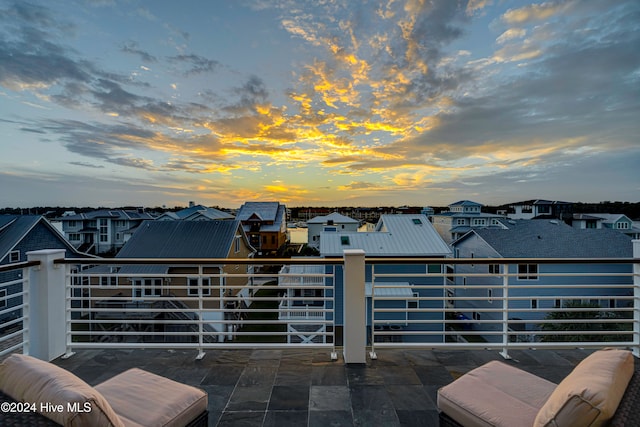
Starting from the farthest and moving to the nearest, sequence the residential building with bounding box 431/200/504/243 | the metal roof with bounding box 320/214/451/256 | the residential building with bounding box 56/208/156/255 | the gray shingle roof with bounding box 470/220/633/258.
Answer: the residential building with bounding box 431/200/504/243
the residential building with bounding box 56/208/156/255
the gray shingle roof with bounding box 470/220/633/258
the metal roof with bounding box 320/214/451/256

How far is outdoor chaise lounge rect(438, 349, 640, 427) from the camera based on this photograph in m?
1.04

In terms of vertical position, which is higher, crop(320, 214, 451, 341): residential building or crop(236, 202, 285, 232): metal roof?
crop(236, 202, 285, 232): metal roof

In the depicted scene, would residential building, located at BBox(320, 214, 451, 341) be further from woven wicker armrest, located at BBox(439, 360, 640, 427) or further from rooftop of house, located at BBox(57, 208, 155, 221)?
rooftop of house, located at BBox(57, 208, 155, 221)

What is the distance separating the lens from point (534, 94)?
680 cm

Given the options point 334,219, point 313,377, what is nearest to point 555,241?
point 313,377

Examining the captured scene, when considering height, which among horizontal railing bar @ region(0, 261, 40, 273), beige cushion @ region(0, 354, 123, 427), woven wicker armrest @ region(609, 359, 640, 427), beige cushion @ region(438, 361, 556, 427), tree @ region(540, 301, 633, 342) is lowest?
tree @ region(540, 301, 633, 342)

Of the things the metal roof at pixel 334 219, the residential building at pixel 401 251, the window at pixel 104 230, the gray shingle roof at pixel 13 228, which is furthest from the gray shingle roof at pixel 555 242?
the window at pixel 104 230

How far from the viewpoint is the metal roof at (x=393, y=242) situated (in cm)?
1095

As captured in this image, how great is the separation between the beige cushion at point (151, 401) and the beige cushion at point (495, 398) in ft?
4.64

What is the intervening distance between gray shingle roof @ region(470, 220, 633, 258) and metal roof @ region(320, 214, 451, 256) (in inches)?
143

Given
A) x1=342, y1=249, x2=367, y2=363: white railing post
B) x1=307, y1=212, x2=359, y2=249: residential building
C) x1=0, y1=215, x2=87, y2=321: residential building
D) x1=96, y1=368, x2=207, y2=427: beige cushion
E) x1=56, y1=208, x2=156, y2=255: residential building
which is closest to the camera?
x1=96, y1=368, x2=207, y2=427: beige cushion

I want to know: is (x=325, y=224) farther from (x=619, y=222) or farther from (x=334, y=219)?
(x=619, y=222)

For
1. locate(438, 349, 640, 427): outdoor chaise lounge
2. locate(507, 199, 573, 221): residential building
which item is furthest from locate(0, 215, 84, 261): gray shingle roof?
locate(507, 199, 573, 221): residential building

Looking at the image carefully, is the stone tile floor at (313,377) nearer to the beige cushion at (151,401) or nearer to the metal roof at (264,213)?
the beige cushion at (151,401)
